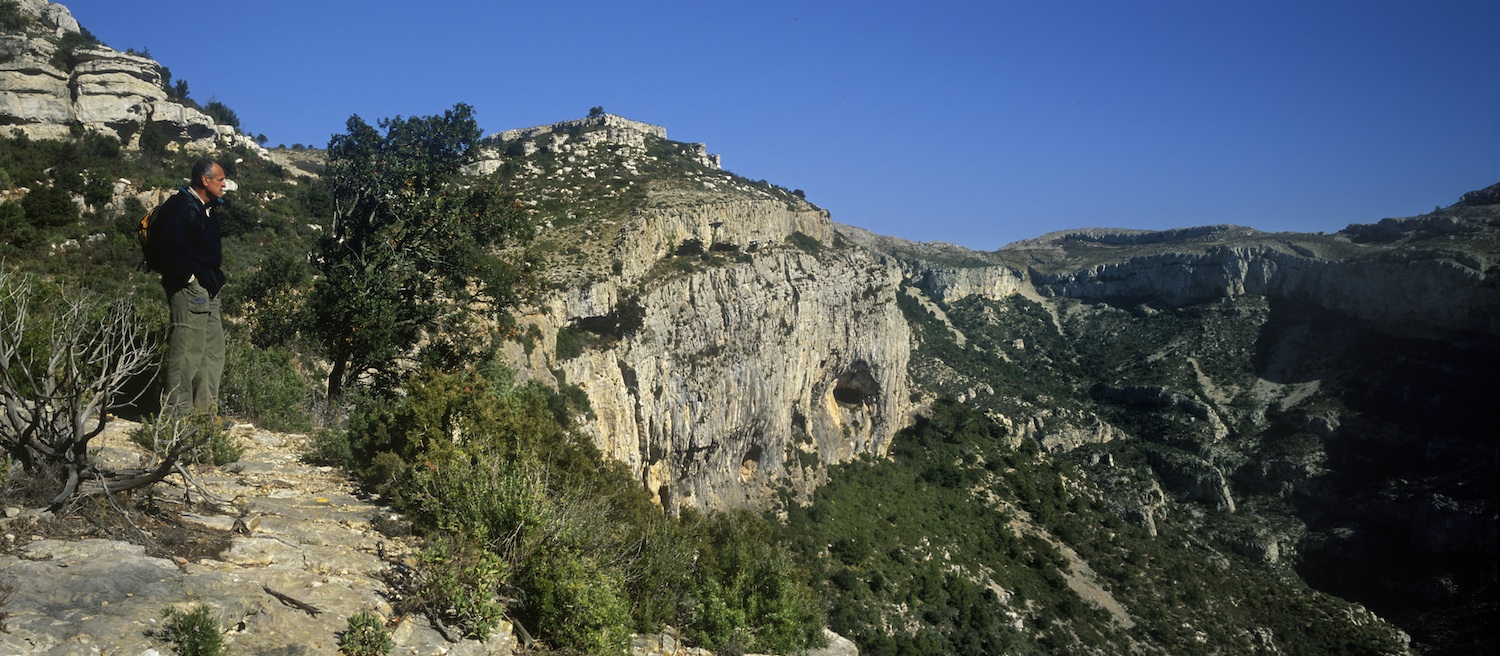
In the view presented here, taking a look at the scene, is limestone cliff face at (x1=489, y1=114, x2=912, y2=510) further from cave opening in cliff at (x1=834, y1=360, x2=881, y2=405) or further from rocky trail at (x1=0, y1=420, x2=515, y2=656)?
rocky trail at (x1=0, y1=420, x2=515, y2=656)

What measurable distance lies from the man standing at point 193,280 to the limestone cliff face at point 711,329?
15.4 metres

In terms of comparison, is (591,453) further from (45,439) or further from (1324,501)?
(1324,501)

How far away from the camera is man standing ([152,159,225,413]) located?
19.0ft

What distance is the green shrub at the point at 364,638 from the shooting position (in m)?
4.16

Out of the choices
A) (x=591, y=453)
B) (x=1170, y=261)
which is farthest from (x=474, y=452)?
(x=1170, y=261)

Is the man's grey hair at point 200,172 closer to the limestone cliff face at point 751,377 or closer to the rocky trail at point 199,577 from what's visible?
the rocky trail at point 199,577

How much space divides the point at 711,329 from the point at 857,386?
2280 cm

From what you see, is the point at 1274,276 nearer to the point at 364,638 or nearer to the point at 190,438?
the point at 364,638

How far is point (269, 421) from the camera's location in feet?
29.7

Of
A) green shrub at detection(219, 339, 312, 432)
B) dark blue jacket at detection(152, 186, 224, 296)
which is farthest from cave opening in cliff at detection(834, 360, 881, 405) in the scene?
dark blue jacket at detection(152, 186, 224, 296)

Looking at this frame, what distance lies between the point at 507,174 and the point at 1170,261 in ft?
298

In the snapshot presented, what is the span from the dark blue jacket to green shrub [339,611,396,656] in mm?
3307

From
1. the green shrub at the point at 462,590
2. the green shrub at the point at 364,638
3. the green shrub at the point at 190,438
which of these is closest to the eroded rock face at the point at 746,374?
the green shrub at the point at 190,438

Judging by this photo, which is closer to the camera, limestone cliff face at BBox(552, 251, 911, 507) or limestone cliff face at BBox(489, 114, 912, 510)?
limestone cliff face at BBox(489, 114, 912, 510)
